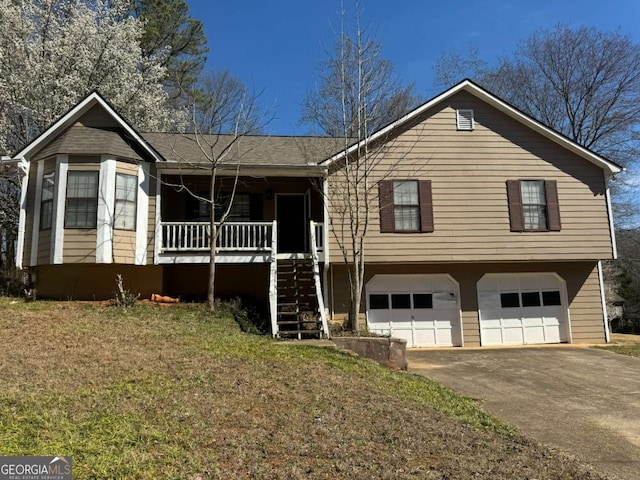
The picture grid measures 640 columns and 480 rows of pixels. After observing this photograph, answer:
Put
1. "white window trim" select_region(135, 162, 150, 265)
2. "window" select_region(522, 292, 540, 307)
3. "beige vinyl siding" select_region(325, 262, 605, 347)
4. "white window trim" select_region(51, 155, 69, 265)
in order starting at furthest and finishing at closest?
"window" select_region(522, 292, 540, 307) → "beige vinyl siding" select_region(325, 262, 605, 347) → "white window trim" select_region(135, 162, 150, 265) → "white window trim" select_region(51, 155, 69, 265)

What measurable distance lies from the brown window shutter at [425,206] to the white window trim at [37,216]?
32.9 feet

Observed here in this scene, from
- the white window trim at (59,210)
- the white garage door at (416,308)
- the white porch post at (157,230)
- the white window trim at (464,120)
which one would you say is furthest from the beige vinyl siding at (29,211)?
the white window trim at (464,120)

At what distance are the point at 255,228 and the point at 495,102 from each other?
311 inches

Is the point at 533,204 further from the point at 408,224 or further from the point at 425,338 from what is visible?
the point at 425,338

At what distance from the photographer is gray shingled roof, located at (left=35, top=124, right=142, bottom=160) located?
11258mm

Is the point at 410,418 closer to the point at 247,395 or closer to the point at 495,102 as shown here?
the point at 247,395

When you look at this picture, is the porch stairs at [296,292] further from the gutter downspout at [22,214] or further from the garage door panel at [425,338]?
the gutter downspout at [22,214]

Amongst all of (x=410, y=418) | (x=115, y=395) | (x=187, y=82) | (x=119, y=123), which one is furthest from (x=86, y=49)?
(x=410, y=418)

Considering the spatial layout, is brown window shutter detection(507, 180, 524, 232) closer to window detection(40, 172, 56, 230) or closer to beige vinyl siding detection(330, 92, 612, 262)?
beige vinyl siding detection(330, 92, 612, 262)

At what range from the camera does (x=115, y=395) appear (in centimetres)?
506

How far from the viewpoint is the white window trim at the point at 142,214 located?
1162 cm

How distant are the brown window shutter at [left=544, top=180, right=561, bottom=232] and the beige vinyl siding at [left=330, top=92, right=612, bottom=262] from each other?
0.16 metres

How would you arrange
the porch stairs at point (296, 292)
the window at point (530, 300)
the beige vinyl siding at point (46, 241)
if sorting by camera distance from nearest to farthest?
1. the porch stairs at point (296, 292)
2. the beige vinyl siding at point (46, 241)
3. the window at point (530, 300)

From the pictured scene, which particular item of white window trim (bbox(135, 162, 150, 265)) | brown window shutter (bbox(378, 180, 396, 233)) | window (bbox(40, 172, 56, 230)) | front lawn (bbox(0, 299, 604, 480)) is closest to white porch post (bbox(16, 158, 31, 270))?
window (bbox(40, 172, 56, 230))
